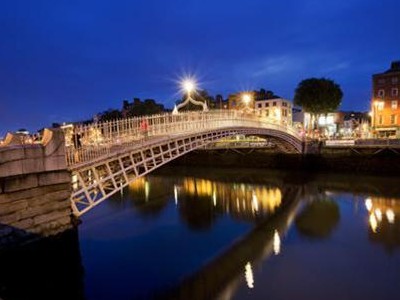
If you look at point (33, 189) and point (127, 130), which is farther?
point (127, 130)

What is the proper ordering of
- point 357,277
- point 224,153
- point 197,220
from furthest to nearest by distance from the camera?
point 224,153 → point 197,220 → point 357,277

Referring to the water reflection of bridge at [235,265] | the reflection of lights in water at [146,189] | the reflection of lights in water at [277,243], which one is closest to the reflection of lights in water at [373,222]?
the water reflection of bridge at [235,265]

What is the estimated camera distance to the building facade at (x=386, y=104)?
45438 millimetres

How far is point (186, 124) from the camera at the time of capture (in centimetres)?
1725

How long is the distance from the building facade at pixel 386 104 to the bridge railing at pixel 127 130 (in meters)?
34.5

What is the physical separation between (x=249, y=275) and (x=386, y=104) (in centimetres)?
4597

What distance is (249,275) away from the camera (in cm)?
1012

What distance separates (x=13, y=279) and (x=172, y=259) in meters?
5.10

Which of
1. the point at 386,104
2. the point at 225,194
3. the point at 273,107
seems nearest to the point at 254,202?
the point at 225,194

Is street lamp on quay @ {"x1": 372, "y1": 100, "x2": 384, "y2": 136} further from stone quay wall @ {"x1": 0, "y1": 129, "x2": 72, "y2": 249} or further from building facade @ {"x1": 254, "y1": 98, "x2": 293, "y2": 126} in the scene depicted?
stone quay wall @ {"x1": 0, "y1": 129, "x2": 72, "y2": 249}

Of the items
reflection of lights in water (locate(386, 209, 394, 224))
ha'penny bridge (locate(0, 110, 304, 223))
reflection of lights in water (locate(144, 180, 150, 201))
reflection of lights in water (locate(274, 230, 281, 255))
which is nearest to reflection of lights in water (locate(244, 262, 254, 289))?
reflection of lights in water (locate(274, 230, 281, 255))

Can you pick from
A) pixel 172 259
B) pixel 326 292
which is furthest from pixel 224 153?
pixel 326 292

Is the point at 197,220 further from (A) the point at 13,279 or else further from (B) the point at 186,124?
(A) the point at 13,279

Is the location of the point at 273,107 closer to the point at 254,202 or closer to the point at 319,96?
the point at 319,96
